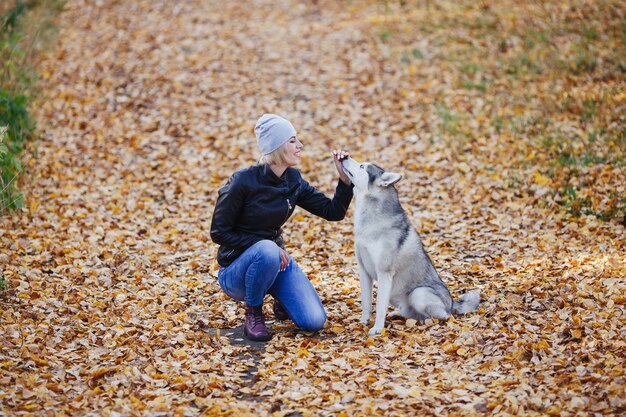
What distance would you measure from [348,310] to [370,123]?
5.90m

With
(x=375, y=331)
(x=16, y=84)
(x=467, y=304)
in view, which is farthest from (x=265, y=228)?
(x=16, y=84)

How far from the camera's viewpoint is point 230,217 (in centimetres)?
541

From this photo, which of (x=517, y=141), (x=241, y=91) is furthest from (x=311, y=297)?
(x=241, y=91)

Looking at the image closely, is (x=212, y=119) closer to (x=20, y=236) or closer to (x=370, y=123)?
(x=370, y=123)

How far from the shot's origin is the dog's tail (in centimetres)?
568

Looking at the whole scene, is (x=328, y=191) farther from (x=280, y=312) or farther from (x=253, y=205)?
(x=253, y=205)

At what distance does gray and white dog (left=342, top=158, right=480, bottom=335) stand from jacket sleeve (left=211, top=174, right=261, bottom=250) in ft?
3.33

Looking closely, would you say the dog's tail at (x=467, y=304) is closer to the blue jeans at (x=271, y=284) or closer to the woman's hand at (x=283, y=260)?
the blue jeans at (x=271, y=284)

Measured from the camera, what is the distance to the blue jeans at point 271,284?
5391 millimetres

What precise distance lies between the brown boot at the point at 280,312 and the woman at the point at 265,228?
189 millimetres

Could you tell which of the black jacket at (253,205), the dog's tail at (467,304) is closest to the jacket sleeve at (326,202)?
the black jacket at (253,205)

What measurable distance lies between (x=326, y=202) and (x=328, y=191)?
3.80m

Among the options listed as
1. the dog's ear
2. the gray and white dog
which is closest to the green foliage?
the gray and white dog

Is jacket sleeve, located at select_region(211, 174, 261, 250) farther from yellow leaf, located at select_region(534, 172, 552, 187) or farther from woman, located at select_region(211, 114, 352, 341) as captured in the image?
yellow leaf, located at select_region(534, 172, 552, 187)
